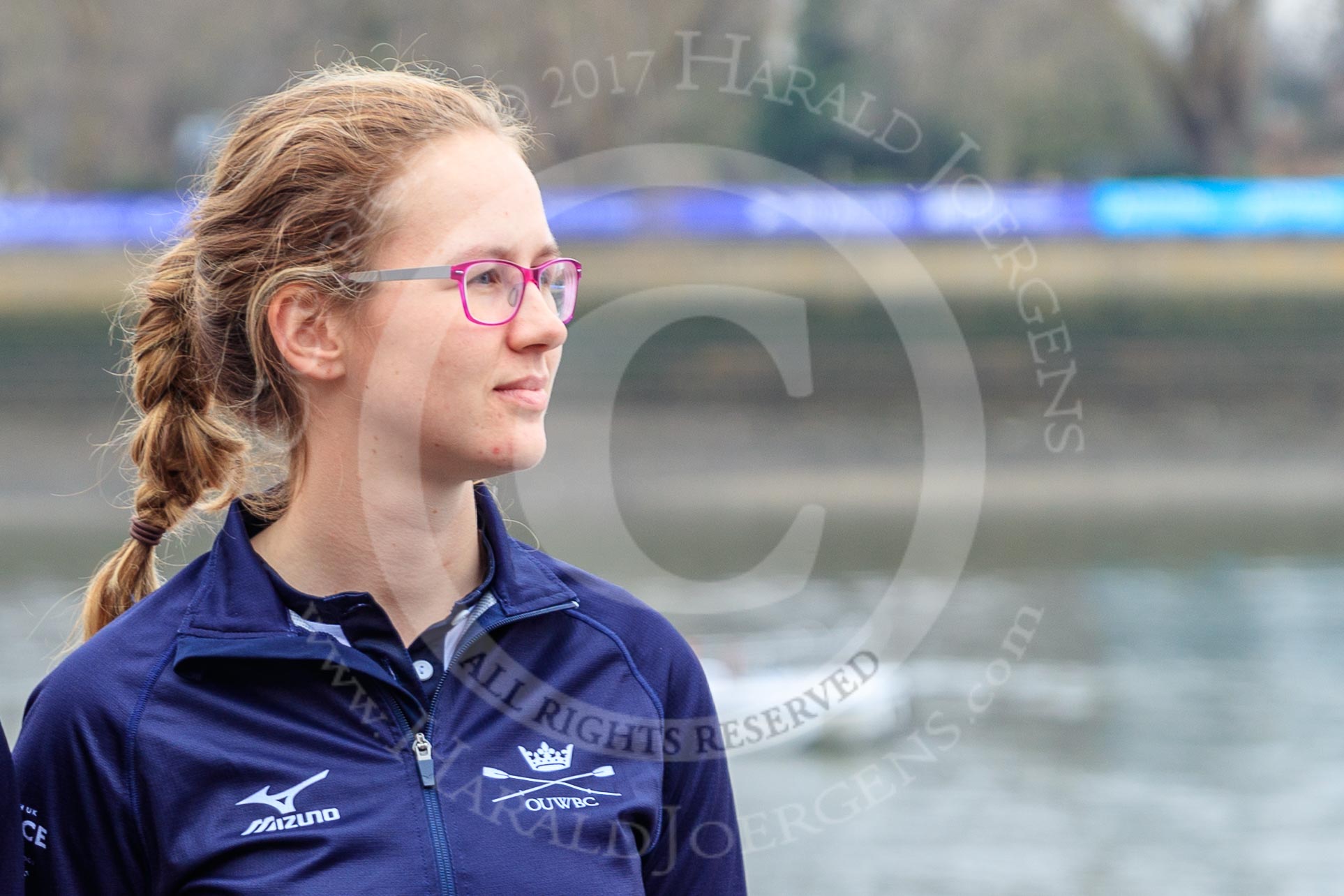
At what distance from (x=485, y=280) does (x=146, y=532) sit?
497 mm

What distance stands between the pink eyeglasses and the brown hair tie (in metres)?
0.40

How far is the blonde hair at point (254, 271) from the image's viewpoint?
147 centimetres

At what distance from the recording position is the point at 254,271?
1.51m

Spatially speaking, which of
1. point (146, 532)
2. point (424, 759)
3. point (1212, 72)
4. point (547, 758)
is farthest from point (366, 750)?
point (1212, 72)

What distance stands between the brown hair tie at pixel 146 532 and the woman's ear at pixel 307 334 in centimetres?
29

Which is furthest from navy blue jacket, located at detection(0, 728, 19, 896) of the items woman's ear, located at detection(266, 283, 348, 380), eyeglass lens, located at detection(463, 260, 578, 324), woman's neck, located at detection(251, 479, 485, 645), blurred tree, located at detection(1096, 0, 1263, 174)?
blurred tree, located at detection(1096, 0, 1263, 174)

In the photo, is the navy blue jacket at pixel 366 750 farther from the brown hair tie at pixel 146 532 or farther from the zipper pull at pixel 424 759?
the brown hair tie at pixel 146 532

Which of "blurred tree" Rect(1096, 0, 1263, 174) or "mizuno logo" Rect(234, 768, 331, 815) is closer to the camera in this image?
"mizuno logo" Rect(234, 768, 331, 815)

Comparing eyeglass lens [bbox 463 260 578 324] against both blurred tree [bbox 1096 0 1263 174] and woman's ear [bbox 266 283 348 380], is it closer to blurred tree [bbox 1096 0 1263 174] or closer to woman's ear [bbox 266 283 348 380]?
woman's ear [bbox 266 283 348 380]

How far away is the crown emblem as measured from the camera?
1463 millimetres

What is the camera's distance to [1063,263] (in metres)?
19.9

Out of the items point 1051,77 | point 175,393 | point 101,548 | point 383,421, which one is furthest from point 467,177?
point 1051,77

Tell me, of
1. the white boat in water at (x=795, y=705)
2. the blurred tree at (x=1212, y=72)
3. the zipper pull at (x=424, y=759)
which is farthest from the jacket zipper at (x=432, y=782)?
the blurred tree at (x=1212, y=72)

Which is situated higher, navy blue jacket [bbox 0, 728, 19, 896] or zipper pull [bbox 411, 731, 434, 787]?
zipper pull [bbox 411, 731, 434, 787]
